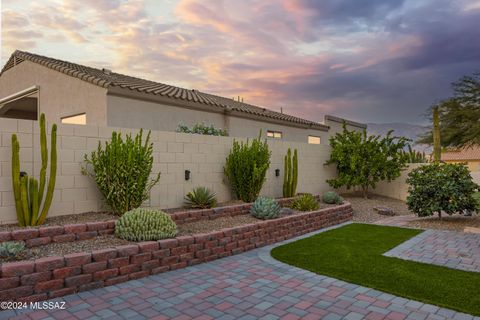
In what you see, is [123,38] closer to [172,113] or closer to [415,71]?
[172,113]

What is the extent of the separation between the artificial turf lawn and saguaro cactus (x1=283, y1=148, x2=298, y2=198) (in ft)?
11.1

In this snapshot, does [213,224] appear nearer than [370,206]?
Yes

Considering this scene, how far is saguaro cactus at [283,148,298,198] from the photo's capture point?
11.9 m

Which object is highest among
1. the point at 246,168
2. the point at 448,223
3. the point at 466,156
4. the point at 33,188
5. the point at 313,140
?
the point at 313,140

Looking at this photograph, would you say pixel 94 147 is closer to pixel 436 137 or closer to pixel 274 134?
pixel 274 134

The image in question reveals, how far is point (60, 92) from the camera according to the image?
1217 cm

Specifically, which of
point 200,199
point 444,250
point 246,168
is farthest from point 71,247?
point 444,250

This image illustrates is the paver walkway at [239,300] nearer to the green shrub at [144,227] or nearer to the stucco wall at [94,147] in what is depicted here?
the green shrub at [144,227]

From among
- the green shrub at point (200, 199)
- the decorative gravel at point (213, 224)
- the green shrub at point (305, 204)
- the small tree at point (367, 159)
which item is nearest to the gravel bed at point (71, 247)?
the decorative gravel at point (213, 224)

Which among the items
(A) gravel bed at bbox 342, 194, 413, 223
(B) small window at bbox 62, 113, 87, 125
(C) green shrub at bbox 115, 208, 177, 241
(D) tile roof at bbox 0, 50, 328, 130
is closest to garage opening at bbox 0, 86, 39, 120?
(D) tile roof at bbox 0, 50, 328, 130

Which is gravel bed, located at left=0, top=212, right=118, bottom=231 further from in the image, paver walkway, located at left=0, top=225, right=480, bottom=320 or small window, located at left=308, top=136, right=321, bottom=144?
small window, located at left=308, top=136, right=321, bottom=144

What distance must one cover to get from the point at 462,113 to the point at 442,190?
1372cm

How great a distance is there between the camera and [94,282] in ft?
15.5

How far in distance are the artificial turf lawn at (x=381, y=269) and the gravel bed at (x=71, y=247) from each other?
3.02 meters
